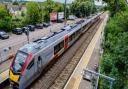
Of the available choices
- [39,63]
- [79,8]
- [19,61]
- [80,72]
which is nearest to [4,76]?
[39,63]

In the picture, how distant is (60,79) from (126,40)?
7398mm

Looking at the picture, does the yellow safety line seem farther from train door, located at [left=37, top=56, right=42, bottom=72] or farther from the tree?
the tree

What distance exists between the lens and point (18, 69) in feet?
54.6

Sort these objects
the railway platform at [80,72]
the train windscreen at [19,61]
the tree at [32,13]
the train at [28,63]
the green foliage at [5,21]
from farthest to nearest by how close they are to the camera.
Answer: the tree at [32,13] → the green foliage at [5,21] → the railway platform at [80,72] → the train windscreen at [19,61] → the train at [28,63]

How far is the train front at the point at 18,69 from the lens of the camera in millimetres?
16375

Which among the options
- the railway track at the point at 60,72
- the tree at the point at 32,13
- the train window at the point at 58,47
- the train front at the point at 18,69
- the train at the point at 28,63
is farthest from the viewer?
the tree at the point at 32,13

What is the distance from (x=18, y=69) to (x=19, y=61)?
0.76m

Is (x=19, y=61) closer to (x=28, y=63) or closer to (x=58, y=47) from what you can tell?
(x=28, y=63)

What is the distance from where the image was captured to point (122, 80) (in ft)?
43.9

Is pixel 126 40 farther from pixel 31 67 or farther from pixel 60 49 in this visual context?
pixel 60 49

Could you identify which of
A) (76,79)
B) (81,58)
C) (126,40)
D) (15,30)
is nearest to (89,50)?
(81,58)

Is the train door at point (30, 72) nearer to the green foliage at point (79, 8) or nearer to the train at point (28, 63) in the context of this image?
the train at point (28, 63)

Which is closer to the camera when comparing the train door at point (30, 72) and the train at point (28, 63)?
the train at point (28, 63)

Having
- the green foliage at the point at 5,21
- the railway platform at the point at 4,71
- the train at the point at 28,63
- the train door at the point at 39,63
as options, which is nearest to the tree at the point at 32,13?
the green foliage at the point at 5,21
